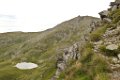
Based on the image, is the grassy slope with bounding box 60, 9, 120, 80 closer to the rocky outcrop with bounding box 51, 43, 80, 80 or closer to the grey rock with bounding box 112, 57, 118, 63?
the grey rock with bounding box 112, 57, 118, 63

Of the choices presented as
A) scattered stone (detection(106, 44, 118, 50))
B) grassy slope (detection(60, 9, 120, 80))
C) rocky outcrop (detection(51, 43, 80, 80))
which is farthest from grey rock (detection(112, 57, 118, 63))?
rocky outcrop (detection(51, 43, 80, 80))

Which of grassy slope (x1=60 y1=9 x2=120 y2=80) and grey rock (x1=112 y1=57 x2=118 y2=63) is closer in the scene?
grassy slope (x1=60 y1=9 x2=120 y2=80)

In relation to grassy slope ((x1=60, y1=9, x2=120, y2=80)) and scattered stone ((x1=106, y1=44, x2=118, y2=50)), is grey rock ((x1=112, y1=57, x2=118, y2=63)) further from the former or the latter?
scattered stone ((x1=106, y1=44, x2=118, y2=50))

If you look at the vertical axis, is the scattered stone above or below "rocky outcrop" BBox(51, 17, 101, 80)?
above

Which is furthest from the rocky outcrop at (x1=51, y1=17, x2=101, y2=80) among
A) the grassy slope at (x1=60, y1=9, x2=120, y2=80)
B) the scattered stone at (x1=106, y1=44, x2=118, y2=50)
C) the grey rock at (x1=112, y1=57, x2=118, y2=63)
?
the grey rock at (x1=112, y1=57, x2=118, y2=63)

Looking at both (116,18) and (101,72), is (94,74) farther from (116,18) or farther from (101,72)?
(116,18)

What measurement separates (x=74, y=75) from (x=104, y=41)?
5.44m

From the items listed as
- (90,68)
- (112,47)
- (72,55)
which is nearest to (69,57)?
(72,55)

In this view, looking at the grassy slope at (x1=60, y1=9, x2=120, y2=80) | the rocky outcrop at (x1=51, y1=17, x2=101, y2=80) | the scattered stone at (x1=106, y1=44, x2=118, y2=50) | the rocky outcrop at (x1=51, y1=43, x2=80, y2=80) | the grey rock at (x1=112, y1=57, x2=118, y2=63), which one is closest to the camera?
the grassy slope at (x1=60, y1=9, x2=120, y2=80)

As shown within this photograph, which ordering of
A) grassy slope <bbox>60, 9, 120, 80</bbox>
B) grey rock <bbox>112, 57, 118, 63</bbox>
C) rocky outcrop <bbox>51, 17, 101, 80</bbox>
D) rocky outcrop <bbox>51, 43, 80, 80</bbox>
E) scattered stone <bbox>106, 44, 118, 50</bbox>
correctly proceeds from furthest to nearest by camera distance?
rocky outcrop <bbox>51, 43, 80, 80</bbox> < rocky outcrop <bbox>51, 17, 101, 80</bbox> < scattered stone <bbox>106, 44, 118, 50</bbox> < grey rock <bbox>112, 57, 118, 63</bbox> < grassy slope <bbox>60, 9, 120, 80</bbox>

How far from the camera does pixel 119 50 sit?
23234 mm

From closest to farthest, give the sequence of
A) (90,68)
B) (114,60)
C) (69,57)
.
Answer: (90,68), (114,60), (69,57)

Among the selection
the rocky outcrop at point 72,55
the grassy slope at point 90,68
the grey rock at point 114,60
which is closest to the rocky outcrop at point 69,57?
the rocky outcrop at point 72,55

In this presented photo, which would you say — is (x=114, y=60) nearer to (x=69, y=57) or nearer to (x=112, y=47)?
(x=112, y=47)
